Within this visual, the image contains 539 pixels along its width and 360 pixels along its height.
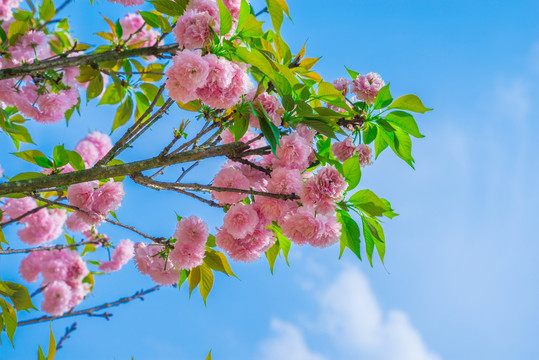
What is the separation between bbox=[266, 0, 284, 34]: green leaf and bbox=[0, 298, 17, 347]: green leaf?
1.54 m

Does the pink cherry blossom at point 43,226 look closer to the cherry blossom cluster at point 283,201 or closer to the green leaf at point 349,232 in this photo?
the cherry blossom cluster at point 283,201

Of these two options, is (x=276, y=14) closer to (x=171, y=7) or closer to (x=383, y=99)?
(x=171, y=7)

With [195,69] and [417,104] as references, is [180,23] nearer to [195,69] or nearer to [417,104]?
[195,69]

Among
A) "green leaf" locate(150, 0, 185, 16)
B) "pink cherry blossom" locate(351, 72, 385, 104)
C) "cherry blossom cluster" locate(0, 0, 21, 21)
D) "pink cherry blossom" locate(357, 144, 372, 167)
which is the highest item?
"cherry blossom cluster" locate(0, 0, 21, 21)

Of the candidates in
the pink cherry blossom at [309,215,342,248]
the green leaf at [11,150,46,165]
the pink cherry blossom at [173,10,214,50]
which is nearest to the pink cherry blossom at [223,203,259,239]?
the pink cherry blossom at [309,215,342,248]

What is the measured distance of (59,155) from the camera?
66.1 inches

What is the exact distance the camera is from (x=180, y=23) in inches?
53.8

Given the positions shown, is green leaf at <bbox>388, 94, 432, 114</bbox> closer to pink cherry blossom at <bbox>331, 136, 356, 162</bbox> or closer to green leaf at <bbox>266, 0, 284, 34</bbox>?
pink cherry blossom at <bbox>331, 136, 356, 162</bbox>

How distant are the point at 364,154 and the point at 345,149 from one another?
0.07 meters

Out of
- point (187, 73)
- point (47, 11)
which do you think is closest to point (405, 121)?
point (187, 73)

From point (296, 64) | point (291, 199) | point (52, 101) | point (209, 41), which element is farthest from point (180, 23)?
point (52, 101)

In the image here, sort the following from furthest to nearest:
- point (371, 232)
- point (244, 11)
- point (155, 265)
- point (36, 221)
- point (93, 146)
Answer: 1. point (36, 221)
2. point (93, 146)
3. point (155, 265)
4. point (371, 232)
5. point (244, 11)

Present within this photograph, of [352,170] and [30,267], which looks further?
[30,267]

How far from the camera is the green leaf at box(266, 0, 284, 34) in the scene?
1614 mm
